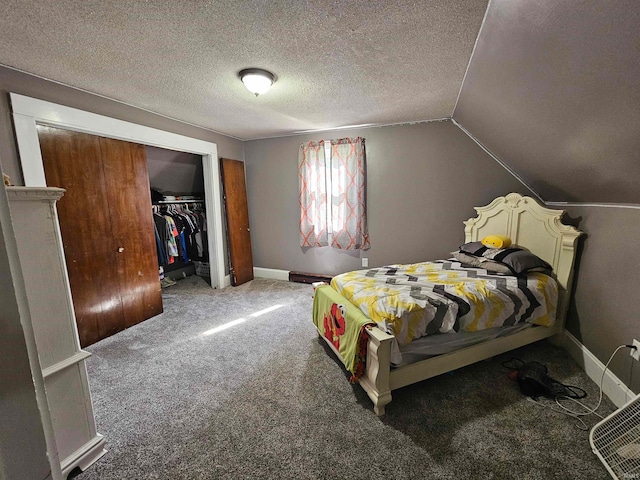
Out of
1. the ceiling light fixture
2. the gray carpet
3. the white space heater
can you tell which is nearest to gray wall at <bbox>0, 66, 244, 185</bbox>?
the ceiling light fixture

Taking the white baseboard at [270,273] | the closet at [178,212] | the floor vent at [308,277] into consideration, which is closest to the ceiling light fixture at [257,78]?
the closet at [178,212]

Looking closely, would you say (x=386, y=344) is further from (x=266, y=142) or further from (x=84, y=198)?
(x=266, y=142)

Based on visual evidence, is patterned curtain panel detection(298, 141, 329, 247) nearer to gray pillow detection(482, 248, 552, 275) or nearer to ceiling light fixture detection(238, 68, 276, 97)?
ceiling light fixture detection(238, 68, 276, 97)

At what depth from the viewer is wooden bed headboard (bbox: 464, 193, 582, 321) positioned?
2.29 m

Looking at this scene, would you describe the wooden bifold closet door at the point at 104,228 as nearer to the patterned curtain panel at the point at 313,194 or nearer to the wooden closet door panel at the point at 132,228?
the wooden closet door panel at the point at 132,228

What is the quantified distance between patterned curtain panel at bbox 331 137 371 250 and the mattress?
4.36 ft

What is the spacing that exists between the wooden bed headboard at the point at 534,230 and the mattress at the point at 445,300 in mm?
163

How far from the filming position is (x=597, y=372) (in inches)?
75.7

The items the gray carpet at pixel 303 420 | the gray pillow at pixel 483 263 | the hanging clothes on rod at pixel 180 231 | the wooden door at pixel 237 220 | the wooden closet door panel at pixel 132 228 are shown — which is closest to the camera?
the gray carpet at pixel 303 420

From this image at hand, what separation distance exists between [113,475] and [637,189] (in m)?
3.28

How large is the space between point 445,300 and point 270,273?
3102mm

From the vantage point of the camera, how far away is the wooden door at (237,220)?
12.9 ft

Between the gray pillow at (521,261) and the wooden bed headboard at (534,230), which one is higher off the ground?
the wooden bed headboard at (534,230)

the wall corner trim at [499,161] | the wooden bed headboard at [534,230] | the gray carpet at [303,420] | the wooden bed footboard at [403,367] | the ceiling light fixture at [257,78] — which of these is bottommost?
the gray carpet at [303,420]
